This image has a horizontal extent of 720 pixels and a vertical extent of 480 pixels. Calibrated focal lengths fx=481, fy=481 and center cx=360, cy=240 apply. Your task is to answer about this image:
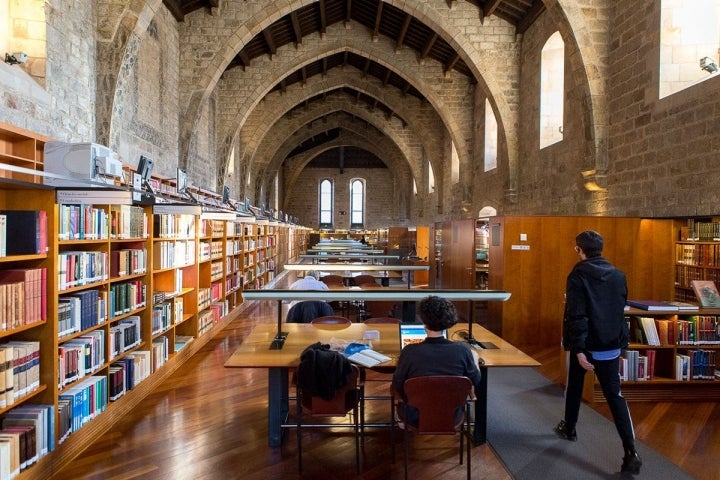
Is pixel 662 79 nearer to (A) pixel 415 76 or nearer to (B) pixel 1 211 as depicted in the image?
(B) pixel 1 211

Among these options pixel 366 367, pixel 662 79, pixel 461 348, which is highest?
pixel 662 79

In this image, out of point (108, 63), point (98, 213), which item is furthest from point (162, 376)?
point (108, 63)

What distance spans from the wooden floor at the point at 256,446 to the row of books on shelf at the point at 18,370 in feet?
2.23

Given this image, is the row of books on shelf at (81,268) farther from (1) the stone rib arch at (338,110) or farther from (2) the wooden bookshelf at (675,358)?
(1) the stone rib arch at (338,110)

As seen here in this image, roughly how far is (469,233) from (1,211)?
710cm

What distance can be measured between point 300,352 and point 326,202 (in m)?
26.1

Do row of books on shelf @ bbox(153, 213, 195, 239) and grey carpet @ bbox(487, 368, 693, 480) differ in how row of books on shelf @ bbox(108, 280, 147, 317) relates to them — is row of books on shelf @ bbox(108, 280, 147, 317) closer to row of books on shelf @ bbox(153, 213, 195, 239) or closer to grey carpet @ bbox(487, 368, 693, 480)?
row of books on shelf @ bbox(153, 213, 195, 239)

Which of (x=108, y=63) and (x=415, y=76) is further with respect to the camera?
(x=415, y=76)

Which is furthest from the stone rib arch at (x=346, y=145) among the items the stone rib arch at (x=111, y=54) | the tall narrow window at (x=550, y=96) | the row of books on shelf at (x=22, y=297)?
the row of books on shelf at (x=22, y=297)

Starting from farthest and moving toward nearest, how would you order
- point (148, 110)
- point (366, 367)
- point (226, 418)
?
point (148, 110)
point (226, 418)
point (366, 367)

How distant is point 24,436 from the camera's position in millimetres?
2816

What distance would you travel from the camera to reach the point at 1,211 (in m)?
2.77

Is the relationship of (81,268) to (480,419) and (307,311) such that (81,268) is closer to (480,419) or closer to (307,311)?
(307,311)

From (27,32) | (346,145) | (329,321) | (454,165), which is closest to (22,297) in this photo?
(329,321)
